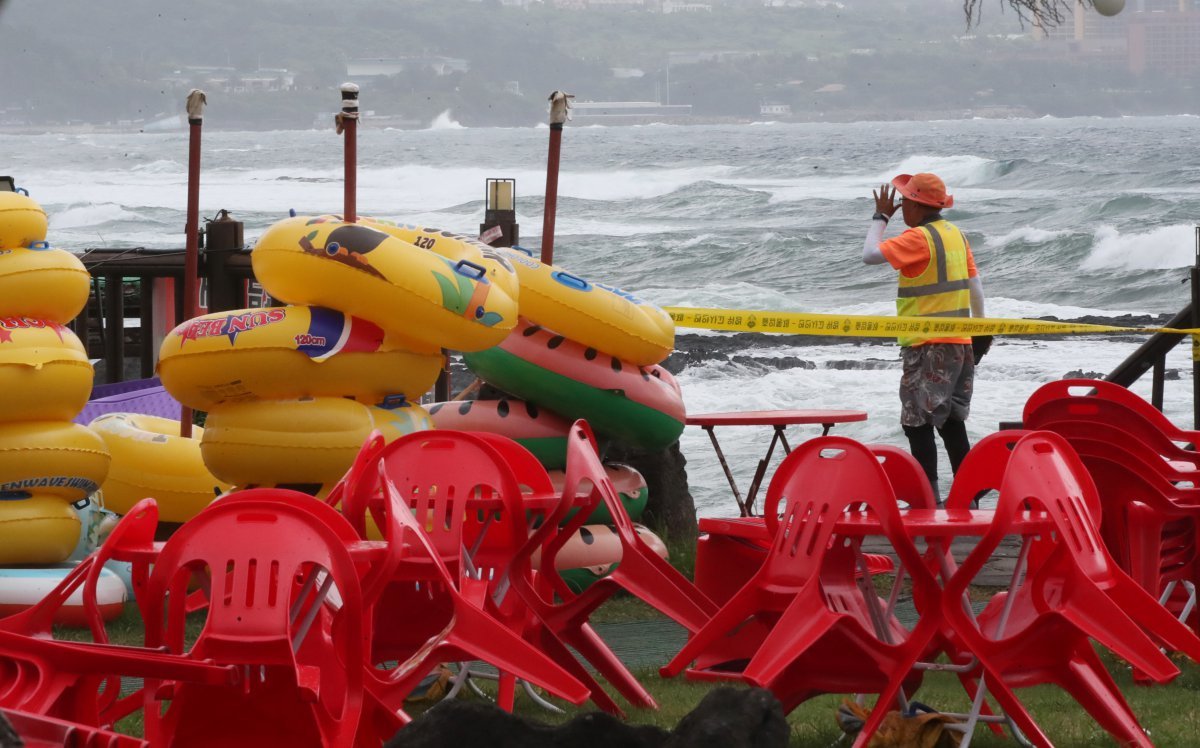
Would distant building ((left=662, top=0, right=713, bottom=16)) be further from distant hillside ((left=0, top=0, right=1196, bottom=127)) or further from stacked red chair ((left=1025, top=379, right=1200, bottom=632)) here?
stacked red chair ((left=1025, top=379, right=1200, bottom=632))

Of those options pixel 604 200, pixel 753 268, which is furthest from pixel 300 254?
pixel 604 200

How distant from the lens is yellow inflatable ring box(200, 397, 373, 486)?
722 cm

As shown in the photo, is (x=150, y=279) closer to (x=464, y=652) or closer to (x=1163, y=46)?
(x=464, y=652)

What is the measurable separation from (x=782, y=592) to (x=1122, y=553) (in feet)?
6.64

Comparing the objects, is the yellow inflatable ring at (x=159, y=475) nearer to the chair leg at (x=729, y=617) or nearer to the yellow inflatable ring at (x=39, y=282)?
the yellow inflatable ring at (x=39, y=282)

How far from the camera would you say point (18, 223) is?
7.50 meters

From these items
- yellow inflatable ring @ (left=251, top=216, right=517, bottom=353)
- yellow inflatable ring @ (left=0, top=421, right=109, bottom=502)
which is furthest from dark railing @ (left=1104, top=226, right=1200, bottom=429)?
yellow inflatable ring @ (left=0, top=421, right=109, bottom=502)

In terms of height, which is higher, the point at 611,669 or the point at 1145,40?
the point at 1145,40

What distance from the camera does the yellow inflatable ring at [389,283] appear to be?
7.09 meters

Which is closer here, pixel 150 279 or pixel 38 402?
pixel 38 402

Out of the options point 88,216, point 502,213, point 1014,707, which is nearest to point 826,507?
point 1014,707

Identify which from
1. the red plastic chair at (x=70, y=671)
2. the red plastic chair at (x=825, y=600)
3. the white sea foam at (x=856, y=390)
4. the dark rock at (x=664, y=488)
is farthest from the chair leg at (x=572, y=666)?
the white sea foam at (x=856, y=390)

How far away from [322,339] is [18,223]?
1480 mm

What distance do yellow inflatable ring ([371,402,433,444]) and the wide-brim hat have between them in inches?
115
